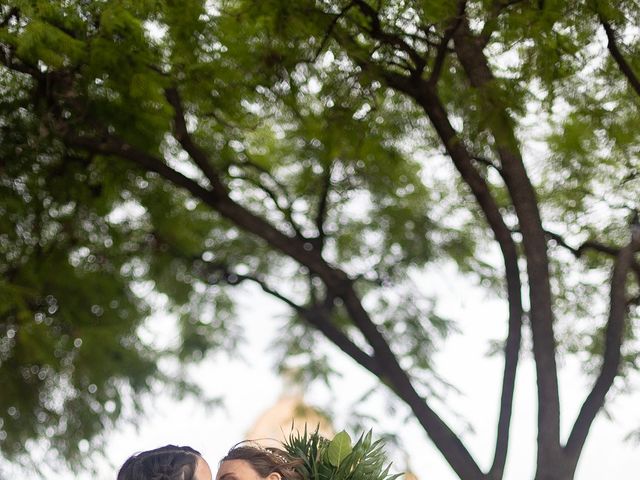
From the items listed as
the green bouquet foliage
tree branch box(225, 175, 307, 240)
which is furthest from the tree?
the green bouquet foliage

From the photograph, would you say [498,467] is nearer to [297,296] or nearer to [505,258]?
[505,258]

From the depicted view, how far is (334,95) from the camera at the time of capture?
6.15 meters

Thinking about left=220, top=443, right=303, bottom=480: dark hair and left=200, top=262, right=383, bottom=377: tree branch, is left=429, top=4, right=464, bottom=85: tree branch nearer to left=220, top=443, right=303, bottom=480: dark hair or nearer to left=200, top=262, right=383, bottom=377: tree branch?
→ left=200, top=262, right=383, bottom=377: tree branch

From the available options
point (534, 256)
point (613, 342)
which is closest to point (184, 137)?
point (534, 256)

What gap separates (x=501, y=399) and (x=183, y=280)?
455cm

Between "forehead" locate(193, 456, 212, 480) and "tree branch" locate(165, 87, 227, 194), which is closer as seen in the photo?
"forehead" locate(193, 456, 212, 480)

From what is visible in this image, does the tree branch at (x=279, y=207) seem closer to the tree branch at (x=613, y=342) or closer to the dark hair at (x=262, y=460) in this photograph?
the tree branch at (x=613, y=342)

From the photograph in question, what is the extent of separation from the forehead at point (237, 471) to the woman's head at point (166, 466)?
0.06 meters

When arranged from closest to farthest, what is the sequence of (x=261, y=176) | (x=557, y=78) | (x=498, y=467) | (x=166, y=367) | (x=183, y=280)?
(x=557, y=78) → (x=498, y=467) → (x=261, y=176) → (x=183, y=280) → (x=166, y=367)

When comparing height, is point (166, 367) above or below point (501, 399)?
above

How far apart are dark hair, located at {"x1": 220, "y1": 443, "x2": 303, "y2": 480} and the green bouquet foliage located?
4.7 inches

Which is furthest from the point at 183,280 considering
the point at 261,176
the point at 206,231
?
the point at 261,176

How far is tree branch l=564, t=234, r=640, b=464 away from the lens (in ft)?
19.9

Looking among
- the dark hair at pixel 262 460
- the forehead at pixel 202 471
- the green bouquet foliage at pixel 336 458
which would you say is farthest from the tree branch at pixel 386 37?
the forehead at pixel 202 471
